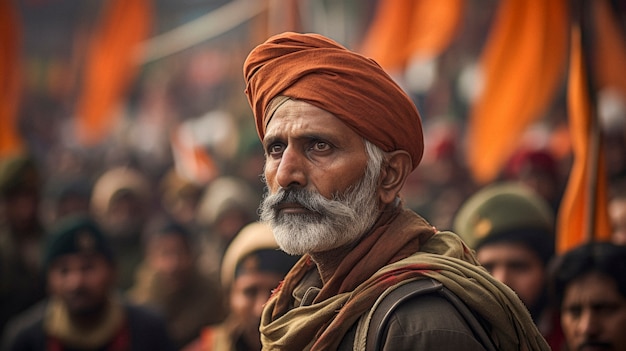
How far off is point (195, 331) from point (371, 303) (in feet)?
13.8

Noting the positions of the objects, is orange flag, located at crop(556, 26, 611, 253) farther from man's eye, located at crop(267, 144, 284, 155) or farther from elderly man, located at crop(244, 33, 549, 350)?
man's eye, located at crop(267, 144, 284, 155)

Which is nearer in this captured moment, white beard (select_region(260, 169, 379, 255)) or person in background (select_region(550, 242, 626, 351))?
white beard (select_region(260, 169, 379, 255))

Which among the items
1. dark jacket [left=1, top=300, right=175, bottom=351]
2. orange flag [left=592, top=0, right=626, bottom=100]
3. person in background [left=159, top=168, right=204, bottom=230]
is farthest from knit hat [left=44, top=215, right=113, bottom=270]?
orange flag [left=592, top=0, right=626, bottom=100]

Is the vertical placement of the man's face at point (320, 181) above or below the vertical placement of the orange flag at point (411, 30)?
above

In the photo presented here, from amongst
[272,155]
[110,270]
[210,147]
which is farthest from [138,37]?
A: [272,155]

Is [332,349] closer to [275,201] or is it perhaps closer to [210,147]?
[275,201]

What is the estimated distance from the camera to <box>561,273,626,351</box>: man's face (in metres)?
3.96

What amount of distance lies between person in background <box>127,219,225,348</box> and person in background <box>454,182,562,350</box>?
2.24 metres

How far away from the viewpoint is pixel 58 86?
26.4 meters

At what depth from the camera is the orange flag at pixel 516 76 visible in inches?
277

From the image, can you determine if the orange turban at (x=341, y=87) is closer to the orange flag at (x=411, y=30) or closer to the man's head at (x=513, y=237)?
the man's head at (x=513, y=237)

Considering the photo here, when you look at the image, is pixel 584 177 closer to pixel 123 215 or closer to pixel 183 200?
pixel 123 215

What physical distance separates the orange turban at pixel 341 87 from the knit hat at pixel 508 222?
2095 millimetres

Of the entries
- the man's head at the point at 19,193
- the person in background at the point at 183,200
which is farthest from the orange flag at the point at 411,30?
the man's head at the point at 19,193
